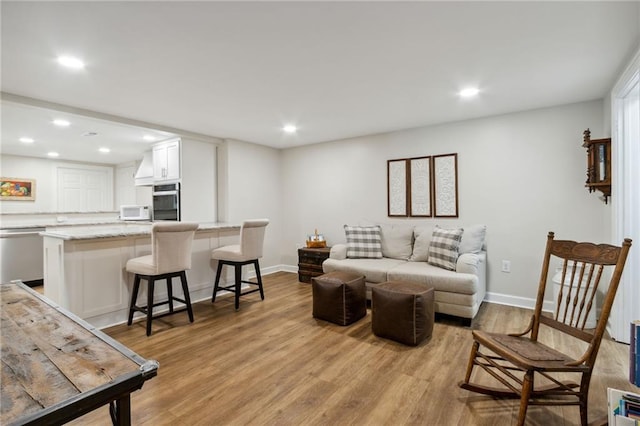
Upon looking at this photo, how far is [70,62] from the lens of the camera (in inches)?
90.7

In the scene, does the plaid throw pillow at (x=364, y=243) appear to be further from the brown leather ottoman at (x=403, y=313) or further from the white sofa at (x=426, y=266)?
the brown leather ottoman at (x=403, y=313)

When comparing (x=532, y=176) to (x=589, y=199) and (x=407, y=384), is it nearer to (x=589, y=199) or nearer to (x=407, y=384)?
(x=589, y=199)

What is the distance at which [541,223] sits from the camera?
3.44 m

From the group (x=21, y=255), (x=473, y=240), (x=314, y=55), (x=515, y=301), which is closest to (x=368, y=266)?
(x=473, y=240)

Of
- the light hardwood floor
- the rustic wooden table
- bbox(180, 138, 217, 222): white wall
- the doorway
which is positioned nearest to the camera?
the rustic wooden table

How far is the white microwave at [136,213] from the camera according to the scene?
5.61m

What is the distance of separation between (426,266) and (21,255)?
578 centimetres

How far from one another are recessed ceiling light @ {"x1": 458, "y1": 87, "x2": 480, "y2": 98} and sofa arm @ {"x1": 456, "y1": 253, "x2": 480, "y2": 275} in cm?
165

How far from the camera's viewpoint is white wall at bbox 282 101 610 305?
327 centimetres

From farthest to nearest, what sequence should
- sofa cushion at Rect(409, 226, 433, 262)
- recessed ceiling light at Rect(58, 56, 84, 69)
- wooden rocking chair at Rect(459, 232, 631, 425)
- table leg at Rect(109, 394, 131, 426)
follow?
sofa cushion at Rect(409, 226, 433, 262), recessed ceiling light at Rect(58, 56, 84, 69), wooden rocking chair at Rect(459, 232, 631, 425), table leg at Rect(109, 394, 131, 426)

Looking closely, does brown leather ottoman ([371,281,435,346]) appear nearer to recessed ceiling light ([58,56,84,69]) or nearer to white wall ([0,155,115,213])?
recessed ceiling light ([58,56,84,69])

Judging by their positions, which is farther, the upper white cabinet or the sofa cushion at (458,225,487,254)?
the upper white cabinet

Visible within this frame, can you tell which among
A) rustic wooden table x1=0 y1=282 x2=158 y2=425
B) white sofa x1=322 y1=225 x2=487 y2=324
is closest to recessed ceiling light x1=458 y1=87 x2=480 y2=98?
white sofa x1=322 y1=225 x2=487 y2=324

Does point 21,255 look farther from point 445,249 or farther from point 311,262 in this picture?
point 445,249
